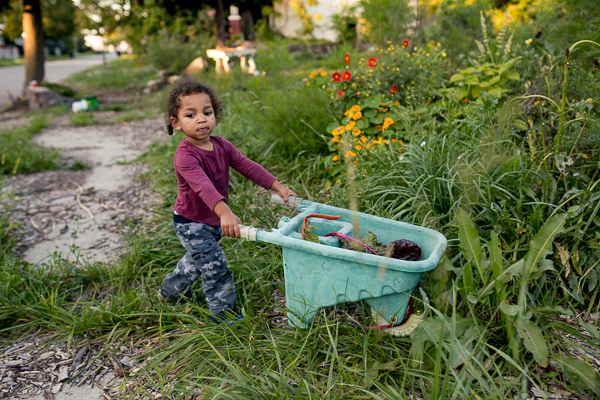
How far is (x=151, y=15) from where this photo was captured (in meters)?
14.7

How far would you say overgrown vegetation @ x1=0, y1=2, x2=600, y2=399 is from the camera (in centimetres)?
166

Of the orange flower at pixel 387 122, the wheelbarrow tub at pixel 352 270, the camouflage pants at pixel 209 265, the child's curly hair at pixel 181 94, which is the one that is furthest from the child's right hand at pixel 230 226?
the orange flower at pixel 387 122

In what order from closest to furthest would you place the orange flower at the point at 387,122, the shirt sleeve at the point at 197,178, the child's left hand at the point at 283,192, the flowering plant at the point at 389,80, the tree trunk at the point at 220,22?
the shirt sleeve at the point at 197,178 < the child's left hand at the point at 283,192 < the orange flower at the point at 387,122 < the flowering plant at the point at 389,80 < the tree trunk at the point at 220,22

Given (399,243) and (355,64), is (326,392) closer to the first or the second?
(399,243)

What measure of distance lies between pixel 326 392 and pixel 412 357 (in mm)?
379

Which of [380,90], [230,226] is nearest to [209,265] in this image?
[230,226]

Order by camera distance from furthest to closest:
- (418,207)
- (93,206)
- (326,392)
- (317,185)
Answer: (93,206) → (317,185) → (418,207) → (326,392)

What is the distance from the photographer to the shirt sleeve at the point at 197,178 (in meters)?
1.94

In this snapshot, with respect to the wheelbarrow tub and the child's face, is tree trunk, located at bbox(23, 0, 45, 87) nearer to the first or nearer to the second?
the child's face

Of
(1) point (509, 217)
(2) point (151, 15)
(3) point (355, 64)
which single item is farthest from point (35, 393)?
(2) point (151, 15)

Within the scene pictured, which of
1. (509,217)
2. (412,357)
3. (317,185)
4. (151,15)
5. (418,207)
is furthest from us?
(151,15)

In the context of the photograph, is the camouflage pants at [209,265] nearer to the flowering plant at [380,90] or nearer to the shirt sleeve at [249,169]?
the shirt sleeve at [249,169]

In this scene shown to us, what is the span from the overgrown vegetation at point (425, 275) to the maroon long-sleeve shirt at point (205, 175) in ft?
1.52

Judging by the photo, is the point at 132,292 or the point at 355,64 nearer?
the point at 132,292
